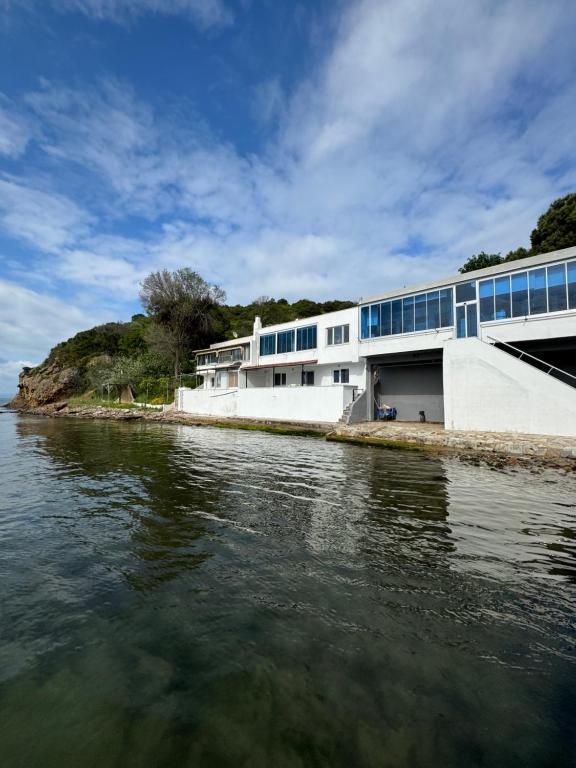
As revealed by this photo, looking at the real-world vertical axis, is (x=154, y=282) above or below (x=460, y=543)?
above

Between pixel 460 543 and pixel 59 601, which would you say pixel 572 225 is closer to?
pixel 460 543

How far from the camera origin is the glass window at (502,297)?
2264 cm

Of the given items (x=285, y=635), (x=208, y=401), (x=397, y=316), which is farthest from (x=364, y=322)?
(x=285, y=635)

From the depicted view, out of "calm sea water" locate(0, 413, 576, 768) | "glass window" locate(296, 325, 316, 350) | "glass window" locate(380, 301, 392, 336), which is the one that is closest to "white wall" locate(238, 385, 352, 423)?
"glass window" locate(380, 301, 392, 336)

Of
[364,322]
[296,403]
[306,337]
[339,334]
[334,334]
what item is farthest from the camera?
[306,337]

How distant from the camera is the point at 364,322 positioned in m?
30.3

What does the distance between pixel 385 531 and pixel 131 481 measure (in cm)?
853

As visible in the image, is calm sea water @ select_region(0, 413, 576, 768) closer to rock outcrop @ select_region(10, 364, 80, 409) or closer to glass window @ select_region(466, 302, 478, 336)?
glass window @ select_region(466, 302, 478, 336)

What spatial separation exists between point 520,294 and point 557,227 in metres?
25.1

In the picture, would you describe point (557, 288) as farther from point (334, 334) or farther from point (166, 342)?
point (166, 342)

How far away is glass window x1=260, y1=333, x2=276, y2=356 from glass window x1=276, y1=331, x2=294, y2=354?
0.73 m

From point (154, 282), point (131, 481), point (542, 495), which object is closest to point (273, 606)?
point (131, 481)

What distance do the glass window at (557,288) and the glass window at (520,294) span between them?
1176mm

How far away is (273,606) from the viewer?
4918mm
